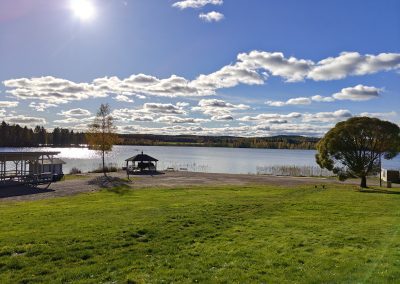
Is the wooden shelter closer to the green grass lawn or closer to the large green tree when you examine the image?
the green grass lawn

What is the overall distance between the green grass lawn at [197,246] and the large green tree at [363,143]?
76.1 ft

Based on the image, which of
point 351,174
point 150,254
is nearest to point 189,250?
point 150,254

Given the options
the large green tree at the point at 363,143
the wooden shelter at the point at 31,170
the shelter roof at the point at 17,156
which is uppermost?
the large green tree at the point at 363,143

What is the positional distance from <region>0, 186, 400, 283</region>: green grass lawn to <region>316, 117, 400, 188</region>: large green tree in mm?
23199

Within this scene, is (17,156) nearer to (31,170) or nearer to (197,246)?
(31,170)

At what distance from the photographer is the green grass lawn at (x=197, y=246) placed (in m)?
9.08

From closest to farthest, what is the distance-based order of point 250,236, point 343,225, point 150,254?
point 150,254, point 250,236, point 343,225

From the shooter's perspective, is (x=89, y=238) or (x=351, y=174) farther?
(x=351, y=174)

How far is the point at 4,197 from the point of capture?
29812 millimetres

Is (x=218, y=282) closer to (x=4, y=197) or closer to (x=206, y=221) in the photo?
(x=206, y=221)

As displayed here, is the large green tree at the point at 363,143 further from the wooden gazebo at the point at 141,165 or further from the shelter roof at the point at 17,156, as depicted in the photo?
the shelter roof at the point at 17,156

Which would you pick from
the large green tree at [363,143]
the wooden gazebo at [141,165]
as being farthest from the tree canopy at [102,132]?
the large green tree at [363,143]

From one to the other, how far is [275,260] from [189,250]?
8.85 feet

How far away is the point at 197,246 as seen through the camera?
11906 millimetres
